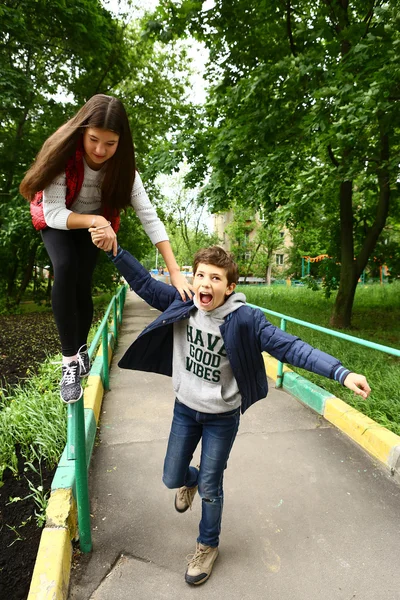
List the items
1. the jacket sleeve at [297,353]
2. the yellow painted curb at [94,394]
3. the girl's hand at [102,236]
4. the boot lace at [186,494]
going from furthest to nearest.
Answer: the yellow painted curb at [94,394], the boot lace at [186,494], the girl's hand at [102,236], the jacket sleeve at [297,353]

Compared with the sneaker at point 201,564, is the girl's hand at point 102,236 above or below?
above

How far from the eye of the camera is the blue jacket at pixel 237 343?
1.48 meters

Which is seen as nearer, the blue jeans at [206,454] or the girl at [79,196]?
the girl at [79,196]

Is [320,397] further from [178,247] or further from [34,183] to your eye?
[178,247]

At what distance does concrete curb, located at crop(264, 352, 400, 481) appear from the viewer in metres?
2.70

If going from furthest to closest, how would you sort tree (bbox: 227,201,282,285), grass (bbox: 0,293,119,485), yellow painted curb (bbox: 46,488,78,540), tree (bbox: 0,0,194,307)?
tree (bbox: 227,201,282,285) → tree (bbox: 0,0,194,307) → grass (bbox: 0,293,119,485) → yellow painted curb (bbox: 46,488,78,540)

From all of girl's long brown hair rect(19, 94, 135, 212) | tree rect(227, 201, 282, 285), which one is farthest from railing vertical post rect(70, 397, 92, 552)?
tree rect(227, 201, 282, 285)

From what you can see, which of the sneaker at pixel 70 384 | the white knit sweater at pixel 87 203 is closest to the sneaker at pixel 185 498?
the sneaker at pixel 70 384

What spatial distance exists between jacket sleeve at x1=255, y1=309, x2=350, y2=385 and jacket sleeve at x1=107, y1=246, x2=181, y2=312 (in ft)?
1.55

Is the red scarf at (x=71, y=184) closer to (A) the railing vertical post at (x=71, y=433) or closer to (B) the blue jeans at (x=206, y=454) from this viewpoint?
(A) the railing vertical post at (x=71, y=433)

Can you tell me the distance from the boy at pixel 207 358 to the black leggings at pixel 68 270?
0.19 metres

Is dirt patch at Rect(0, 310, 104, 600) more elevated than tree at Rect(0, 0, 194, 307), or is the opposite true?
tree at Rect(0, 0, 194, 307)

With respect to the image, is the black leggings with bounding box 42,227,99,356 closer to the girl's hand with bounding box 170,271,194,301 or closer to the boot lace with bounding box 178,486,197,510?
the girl's hand with bounding box 170,271,194,301

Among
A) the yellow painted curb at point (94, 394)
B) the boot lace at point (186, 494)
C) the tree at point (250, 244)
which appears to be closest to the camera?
the boot lace at point (186, 494)
